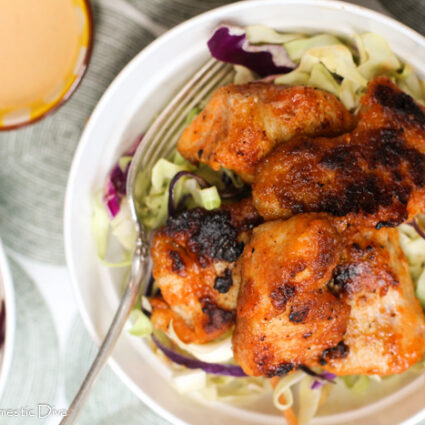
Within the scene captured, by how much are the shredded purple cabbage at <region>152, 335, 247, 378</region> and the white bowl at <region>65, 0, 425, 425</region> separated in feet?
0.26

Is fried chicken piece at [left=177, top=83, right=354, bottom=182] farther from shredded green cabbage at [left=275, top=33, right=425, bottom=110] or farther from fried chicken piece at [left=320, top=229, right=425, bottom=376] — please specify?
fried chicken piece at [left=320, top=229, right=425, bottom=376]

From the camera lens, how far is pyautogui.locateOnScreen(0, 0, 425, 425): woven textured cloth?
7.44 ft

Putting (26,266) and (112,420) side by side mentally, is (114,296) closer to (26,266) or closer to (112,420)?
(26,266)

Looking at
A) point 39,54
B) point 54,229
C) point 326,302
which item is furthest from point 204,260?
point 39,54

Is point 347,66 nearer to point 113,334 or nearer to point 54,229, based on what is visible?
point 113,334

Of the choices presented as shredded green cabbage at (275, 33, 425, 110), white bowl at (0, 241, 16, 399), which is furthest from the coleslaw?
white bowl at (0, 241, 16, 399)

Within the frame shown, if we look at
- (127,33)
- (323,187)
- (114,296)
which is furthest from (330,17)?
(114,296)

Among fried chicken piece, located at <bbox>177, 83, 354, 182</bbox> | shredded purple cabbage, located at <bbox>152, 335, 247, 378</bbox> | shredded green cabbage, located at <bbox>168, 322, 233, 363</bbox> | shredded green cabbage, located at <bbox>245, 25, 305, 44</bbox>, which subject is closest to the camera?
fried chicken piece, located at <bbox>177, 83, 354, 182</bbox>

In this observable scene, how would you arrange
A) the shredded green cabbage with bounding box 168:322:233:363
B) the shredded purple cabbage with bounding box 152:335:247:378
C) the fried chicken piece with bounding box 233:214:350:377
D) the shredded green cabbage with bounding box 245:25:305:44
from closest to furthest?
the fried chicken piece with bounding box 233:214:350:377, the shredded green cabbage with bounding box 245:25:305:44, the shredded green cabbage with bounding box 168:322:233:363, the shredded purple cabbage with bounding box 152:335:247:378

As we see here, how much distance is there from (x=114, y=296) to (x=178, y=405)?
560 mm

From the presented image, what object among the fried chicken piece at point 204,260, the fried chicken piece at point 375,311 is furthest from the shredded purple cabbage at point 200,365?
the fried chicken piece at point 375,311

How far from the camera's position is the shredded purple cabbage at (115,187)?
2.17 metres

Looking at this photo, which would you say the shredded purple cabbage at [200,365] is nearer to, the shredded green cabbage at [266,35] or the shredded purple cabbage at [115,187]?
the shredded purple cabbage at [115,187]

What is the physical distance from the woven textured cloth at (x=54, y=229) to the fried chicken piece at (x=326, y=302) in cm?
104
